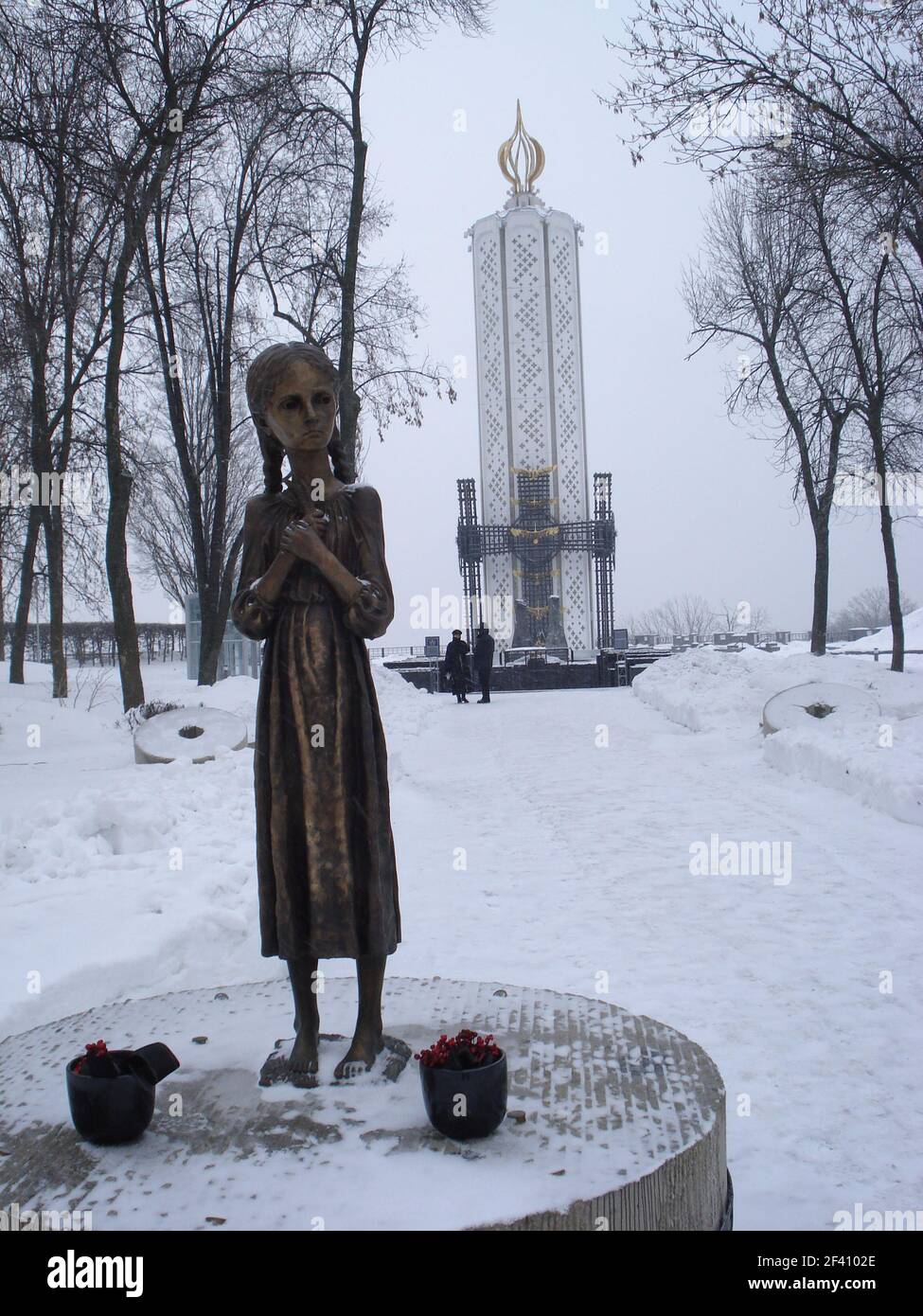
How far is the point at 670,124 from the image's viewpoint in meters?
9.02

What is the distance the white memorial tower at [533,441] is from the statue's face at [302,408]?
118 feet

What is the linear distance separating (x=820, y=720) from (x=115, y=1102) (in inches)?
413

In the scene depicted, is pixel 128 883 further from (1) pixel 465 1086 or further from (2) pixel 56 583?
(2) pixel 56 583

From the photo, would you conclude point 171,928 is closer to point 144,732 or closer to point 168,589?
point 144,732

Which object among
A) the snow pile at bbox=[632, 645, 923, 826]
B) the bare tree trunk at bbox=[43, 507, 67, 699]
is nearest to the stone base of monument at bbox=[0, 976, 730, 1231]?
the snow pile at bbox=[632, 645, 923, 826]

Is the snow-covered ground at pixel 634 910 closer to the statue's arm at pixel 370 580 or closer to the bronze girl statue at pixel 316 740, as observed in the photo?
the bronze girl statue at pixel 316 740

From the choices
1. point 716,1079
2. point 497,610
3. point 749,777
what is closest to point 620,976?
point 716,1079

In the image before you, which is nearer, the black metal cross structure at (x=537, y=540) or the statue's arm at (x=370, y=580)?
the statue's arm at (x=370, y=580)

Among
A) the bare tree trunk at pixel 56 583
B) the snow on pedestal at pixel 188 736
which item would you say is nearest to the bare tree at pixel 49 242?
the bare tree trunk at pixel 56 583

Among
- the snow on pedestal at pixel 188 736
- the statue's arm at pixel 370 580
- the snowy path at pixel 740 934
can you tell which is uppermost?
the statue's arm at pixel 370 580

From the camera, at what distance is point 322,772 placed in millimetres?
3061

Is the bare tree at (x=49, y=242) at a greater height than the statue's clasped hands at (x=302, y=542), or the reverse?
the bare tree at (x=49, y=242)

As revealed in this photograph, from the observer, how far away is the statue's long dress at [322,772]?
3047mm

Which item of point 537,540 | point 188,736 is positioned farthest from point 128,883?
point 537,540
